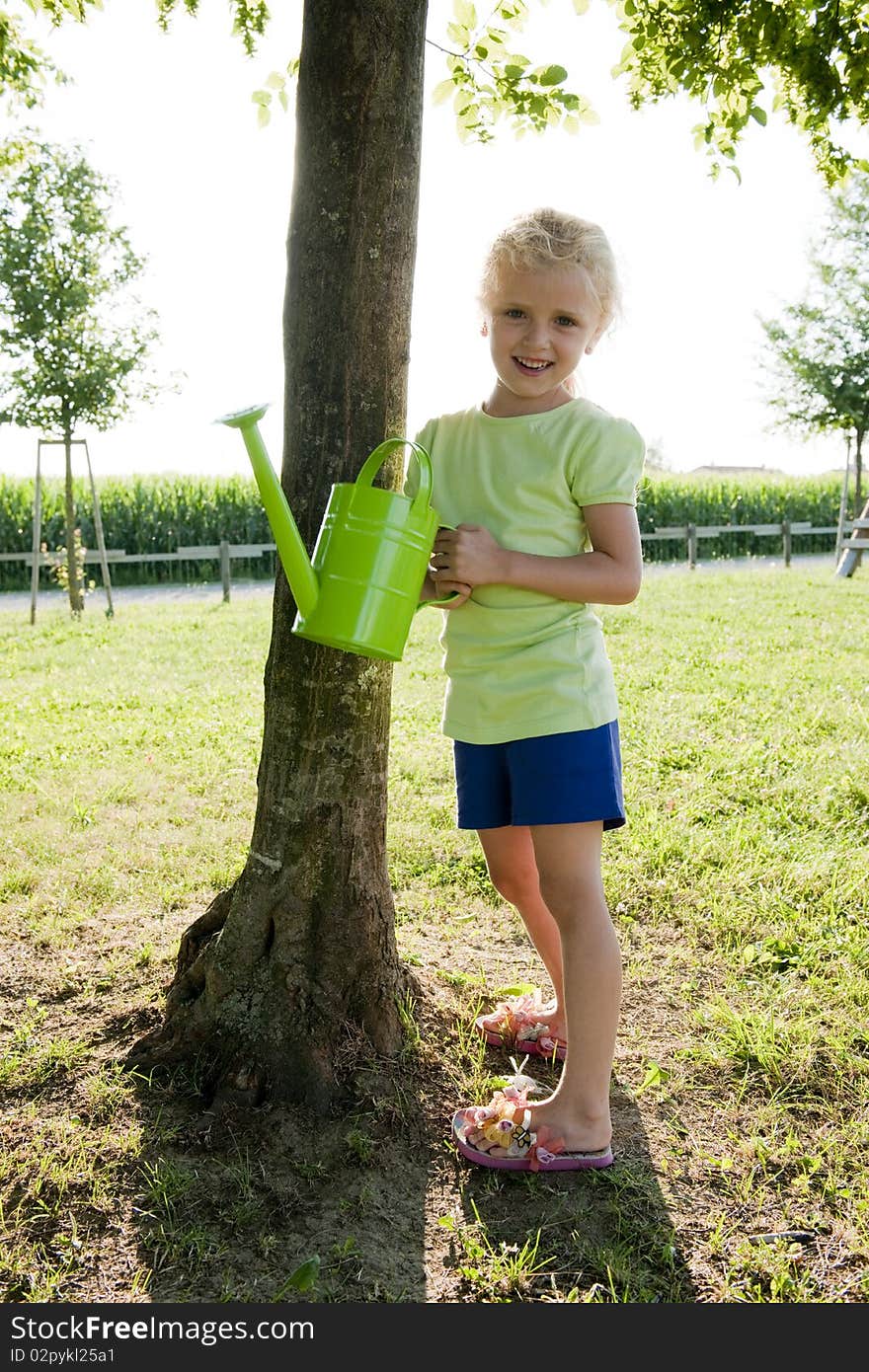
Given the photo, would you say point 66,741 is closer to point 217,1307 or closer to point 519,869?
point 519,869

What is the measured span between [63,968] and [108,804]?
163 cm

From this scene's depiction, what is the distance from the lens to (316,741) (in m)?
2.23

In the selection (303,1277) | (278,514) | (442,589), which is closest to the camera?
(303,1277)

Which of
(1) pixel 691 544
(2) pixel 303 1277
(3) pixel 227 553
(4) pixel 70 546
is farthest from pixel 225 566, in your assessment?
(2) pixel 303 1277

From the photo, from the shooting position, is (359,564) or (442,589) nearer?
(359,564)

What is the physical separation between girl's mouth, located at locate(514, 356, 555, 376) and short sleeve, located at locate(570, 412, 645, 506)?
14 cm

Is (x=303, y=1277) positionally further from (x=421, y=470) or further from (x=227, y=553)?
(x=227, y=553)

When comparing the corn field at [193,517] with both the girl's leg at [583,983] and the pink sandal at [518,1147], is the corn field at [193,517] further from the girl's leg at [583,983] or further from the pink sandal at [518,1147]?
the pink sandal at [518,1147]

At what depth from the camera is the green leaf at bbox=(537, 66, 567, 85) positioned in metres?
3.34

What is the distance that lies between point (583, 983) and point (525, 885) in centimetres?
35

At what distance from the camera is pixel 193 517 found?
21.5 metres

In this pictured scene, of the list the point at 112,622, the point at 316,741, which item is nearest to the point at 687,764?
the point at 316,741

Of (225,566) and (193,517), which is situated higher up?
(193,517)

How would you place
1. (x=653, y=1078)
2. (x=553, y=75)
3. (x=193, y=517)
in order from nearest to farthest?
(x=653, y=1078)
(x=553, y=75)
(x=193, y=517)
